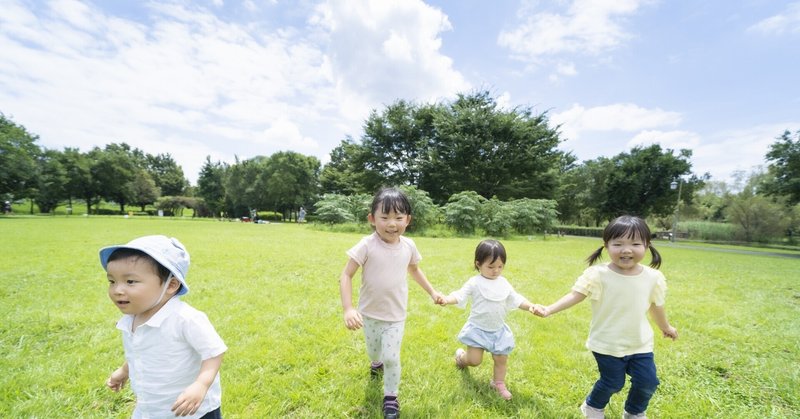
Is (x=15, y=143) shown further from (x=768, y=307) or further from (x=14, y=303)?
(x=768, y=307)

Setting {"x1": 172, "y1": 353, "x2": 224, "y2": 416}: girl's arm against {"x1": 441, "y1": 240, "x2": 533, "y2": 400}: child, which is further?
{"x1": 441, "y1": 240, "x2": 533, "y2": 400}: child

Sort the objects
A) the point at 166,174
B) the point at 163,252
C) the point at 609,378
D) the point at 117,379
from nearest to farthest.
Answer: the point at 163,252
the point at 117,379
the point at 609,378
the point at 166,174

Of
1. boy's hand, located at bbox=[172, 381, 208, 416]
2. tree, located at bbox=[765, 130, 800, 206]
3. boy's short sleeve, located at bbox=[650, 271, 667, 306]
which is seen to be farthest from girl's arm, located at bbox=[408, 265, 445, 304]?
tree, located at bbox=[765, 130, 800, 206]

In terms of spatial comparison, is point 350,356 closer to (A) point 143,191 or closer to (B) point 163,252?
(B) point 163,252

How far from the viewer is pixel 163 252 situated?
5.35 feet

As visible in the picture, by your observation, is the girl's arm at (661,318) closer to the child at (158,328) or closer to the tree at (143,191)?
the child at (158,328)

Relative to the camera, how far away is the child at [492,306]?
292cm

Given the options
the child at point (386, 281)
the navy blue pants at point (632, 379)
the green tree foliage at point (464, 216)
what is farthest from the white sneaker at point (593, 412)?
the green tree foliage at point (464, 216)

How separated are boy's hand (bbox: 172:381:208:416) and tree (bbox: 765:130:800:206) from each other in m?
41.1

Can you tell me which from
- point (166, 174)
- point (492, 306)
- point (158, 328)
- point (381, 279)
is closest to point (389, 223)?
point (381, 279)

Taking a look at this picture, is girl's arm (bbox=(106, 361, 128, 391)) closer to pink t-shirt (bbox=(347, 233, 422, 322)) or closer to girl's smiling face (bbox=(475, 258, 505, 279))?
pink t-shirt (bbox=(347, 233, 422, 322))

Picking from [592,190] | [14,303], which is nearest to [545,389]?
[14,303]

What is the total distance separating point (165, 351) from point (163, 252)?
1.79 feet

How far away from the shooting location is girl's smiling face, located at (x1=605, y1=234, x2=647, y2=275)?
2.34 meters
